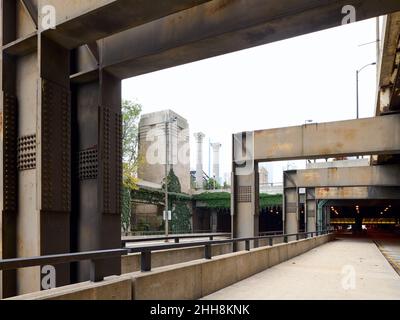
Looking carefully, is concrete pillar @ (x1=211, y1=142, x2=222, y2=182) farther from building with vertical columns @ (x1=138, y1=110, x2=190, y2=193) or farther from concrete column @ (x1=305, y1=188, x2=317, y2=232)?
concrete column @ (x1=305, y1=188, x2=317, y2=232)

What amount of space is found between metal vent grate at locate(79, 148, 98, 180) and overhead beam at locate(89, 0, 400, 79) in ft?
5.60

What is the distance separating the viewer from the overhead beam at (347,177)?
927 inches

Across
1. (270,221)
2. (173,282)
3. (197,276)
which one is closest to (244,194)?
(197,276)

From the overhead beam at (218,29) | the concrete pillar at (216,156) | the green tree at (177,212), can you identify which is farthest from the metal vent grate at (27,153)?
the concrete pillar at (216,156)

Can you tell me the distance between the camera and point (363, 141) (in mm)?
14203

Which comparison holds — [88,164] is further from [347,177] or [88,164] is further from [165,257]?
[347,177]

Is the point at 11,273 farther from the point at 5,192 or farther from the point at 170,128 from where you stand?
the point at 170,128

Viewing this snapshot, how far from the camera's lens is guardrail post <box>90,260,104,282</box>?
211 inches

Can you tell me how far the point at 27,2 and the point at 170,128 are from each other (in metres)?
48.7

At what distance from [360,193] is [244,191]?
836 inches

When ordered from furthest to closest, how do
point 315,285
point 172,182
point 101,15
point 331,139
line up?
point 172,182
point 331,139
point 315,285
point 101,15

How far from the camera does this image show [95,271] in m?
5.46

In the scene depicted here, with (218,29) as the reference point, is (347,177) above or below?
below

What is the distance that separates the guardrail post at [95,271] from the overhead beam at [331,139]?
37.3ft
